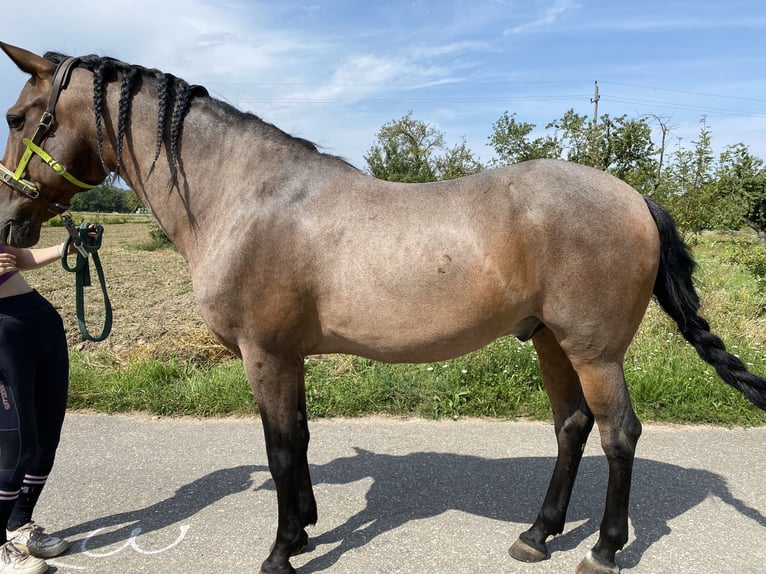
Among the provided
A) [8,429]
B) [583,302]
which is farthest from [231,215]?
[583,302]

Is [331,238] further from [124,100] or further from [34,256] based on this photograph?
[34,256]

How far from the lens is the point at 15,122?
7.60ft

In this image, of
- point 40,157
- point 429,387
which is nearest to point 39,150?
point 40,157

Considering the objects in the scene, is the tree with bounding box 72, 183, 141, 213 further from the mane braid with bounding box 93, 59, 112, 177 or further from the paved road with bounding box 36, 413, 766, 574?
the paved road with bounding box 36, 413, 766, 574

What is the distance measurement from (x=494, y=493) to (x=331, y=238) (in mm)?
2000

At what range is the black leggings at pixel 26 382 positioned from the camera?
2.44 metres

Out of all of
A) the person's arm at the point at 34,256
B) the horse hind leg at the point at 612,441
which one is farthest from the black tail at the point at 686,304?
the person's arm at the point at 34,256

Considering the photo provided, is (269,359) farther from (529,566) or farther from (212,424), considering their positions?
(212,424)

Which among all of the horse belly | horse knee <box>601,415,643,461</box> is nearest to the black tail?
horse knee <box>601,415,643,461</box>

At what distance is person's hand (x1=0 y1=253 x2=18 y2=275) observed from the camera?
2390 millimetres

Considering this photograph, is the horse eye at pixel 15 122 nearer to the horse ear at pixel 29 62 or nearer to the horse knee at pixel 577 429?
the horse ear at pixel 29 62

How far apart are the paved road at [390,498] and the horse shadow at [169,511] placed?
0.4 inches

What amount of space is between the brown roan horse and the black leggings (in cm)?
40

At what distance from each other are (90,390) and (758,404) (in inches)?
198
